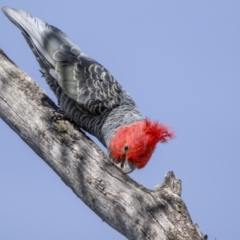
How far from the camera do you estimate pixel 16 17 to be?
9133 mm

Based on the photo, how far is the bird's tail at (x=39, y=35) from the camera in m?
8.92

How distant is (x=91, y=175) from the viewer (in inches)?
271

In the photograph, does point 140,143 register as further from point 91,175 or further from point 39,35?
point 39,35

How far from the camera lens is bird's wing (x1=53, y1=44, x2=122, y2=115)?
8562mm

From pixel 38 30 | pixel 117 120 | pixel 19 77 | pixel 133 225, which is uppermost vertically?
pixel 38 30

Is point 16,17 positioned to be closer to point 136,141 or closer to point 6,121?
point 6,121

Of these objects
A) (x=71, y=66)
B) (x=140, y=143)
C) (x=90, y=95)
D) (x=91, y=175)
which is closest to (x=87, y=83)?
(x=90, y=95)

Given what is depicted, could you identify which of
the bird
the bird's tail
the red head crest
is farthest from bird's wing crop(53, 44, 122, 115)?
the red head crest

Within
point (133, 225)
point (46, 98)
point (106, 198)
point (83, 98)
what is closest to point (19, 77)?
point (46, 98)

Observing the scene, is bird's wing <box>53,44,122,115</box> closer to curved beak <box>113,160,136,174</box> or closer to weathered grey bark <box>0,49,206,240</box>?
weathered grey bark <box>0,49,206,240</box>

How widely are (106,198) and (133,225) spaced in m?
0.53

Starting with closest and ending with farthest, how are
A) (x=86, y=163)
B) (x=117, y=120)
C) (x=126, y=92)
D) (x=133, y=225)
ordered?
(x=133, y=225)
(x=86, y=163)
(x=117, y=120)
(x=126, y=92)

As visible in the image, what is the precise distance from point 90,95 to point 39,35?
4.37 ft

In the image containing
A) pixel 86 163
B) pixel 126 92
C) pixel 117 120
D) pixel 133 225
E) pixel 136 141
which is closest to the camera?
pixel 133 225
